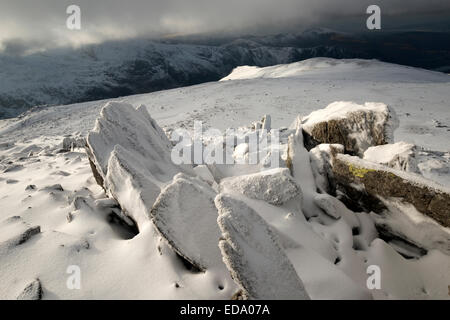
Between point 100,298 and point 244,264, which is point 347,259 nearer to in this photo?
point 244,264

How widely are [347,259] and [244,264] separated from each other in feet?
8.75

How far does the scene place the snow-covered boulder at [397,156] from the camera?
709 cm

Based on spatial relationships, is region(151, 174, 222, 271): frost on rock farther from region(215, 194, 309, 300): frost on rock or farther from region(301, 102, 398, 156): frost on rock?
region(301, 102, 398, 156): frost on rock

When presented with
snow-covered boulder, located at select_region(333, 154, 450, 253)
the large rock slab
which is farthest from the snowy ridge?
the large rock slab

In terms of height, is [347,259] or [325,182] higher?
[325,182]

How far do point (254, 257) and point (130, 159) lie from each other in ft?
14.9

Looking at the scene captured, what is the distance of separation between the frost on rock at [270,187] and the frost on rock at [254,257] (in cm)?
171

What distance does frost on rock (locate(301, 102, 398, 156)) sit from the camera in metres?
8.62

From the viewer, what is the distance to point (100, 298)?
4.26 metres

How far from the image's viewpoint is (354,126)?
9102mm

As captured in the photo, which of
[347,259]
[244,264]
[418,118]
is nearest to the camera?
[244,264]

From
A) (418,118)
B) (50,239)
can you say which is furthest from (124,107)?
(418,118)

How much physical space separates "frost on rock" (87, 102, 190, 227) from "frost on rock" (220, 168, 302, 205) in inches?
78.7

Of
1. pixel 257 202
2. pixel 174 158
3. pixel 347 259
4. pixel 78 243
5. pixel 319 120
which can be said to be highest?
pixel 319 120
